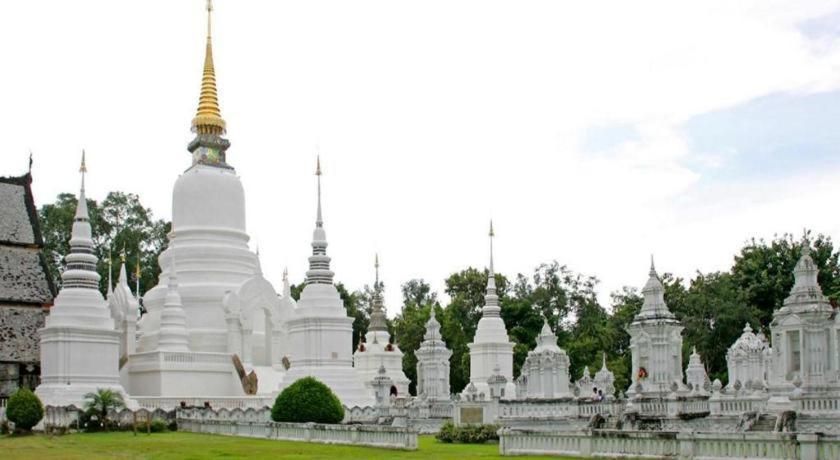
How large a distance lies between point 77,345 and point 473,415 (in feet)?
49.3

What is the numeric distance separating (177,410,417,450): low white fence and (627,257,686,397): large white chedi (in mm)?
8515

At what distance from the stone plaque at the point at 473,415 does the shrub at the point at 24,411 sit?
1384 cm

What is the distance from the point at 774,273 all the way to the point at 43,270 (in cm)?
3929

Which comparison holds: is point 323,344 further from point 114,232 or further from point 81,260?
point 114,232

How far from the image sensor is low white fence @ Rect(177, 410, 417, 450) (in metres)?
24.8

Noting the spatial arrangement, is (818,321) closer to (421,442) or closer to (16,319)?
(421,442)

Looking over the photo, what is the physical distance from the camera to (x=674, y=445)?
63.1ft

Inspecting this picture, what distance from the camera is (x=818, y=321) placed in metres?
28.7

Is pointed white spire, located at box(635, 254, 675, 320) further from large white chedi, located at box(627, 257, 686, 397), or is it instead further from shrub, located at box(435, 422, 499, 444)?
shrub, located at box(435, 422, 499, 444)

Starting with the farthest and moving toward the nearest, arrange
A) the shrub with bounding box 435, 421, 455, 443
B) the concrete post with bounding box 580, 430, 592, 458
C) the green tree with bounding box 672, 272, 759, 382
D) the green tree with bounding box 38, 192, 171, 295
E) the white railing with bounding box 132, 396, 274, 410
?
1. the green tree with bounding box 38, 192, 171, 295
2. the green tree with bounding box 672, 272, 759, 382
3. the white railing with bounding box 132, 396, 274, 410
4. the shrub with bounding box 435, 421, 455, 443
5. the concrete post with bounding box 580, 430, 592, 458

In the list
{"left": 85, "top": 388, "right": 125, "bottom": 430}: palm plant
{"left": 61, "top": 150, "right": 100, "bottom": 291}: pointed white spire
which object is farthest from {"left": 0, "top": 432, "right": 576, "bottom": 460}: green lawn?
{"left": 61, "top": 150, "right": 100, "bottom": 291}: pointed white spire

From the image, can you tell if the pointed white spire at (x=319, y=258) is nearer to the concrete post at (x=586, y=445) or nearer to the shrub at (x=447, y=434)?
the shrub at (x=447, y=434)

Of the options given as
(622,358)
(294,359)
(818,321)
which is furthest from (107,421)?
(622,358)

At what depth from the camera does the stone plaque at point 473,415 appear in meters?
33.6
